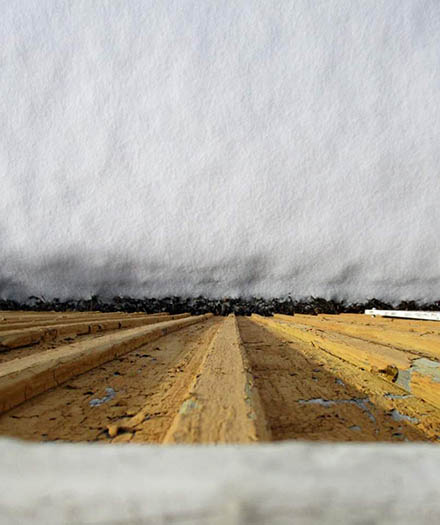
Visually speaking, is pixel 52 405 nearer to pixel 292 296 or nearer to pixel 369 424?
pixel 369 424

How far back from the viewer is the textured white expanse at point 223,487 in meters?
0.25

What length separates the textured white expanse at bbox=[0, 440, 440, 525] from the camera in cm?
25

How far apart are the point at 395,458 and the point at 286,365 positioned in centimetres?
97

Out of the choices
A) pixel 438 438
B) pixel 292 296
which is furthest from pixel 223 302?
pixel 438 438

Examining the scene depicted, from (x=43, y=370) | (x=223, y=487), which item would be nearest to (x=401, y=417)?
(x=223, y=487)

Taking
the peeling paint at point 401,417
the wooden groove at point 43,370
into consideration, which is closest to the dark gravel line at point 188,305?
the peeling paint at point 401,417

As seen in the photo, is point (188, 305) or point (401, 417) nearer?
point (401, 417)

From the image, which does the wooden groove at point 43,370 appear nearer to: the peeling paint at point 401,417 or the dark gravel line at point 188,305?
the peeling paint at point 401,417

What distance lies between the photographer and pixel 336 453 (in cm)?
30

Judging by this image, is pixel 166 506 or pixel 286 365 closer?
pixel 166 506

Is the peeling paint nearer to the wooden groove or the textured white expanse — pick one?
the textured white expanse

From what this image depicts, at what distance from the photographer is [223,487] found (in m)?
0.26

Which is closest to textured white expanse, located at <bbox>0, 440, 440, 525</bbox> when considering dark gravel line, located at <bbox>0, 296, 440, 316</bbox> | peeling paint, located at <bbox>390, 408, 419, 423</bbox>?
peeling paint, located at <bbox>390, 408, 419, 423</bbox>

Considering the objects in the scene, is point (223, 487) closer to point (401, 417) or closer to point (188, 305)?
point (401, 417)
